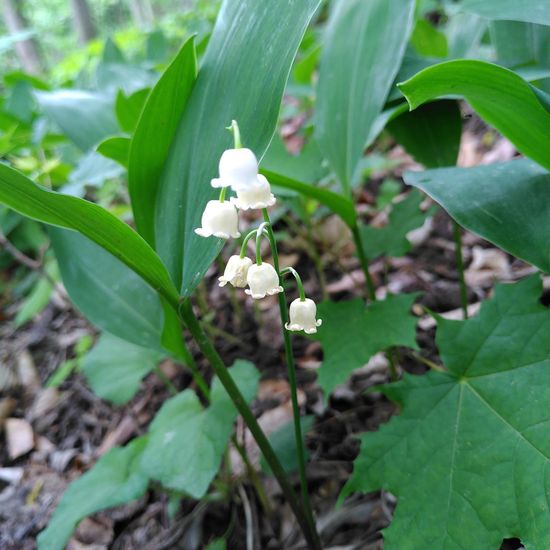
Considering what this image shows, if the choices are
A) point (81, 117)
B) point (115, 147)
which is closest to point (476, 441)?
point (115, 147)

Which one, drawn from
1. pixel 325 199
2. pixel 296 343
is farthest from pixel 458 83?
pixel 296 343

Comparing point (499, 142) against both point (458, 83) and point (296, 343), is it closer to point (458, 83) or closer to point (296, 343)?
point (296, 343)

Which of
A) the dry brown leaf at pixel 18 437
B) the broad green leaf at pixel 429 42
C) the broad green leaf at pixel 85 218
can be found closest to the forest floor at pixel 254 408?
the dry brown leaf at pixel 18 437

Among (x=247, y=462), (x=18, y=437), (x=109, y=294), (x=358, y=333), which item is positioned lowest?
(x=18, y=437)

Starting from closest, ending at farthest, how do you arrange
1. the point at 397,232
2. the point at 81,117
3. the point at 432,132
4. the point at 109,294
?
the point at 109,294 → the point at 432,132 → the point at 397,232 → the point at 81,117

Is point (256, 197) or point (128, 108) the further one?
point (128, 108)

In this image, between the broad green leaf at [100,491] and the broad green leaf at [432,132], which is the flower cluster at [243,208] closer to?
the broad green leaf at [100,491]

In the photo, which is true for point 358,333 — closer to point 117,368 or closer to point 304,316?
point 304,316
